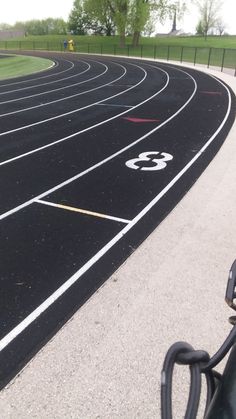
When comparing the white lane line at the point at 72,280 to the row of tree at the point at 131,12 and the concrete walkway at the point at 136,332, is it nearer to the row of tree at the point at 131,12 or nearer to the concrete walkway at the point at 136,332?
the concrete walkway at the point at 136,332

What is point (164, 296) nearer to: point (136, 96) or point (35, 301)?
point (35, 301)

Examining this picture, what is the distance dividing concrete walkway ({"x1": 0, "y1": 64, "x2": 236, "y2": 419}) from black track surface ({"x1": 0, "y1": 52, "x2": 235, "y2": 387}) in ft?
0.85

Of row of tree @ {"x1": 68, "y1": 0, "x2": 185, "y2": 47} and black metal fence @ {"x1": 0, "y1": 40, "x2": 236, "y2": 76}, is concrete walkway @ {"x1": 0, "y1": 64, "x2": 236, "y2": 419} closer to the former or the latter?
black metal fence @ {"x1": 0, "y1": 40, "x2": 236, "y2": 76}

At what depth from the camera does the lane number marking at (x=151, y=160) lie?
941 centimetres

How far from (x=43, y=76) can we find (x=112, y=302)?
27.2 metres

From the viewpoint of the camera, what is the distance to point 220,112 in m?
16.3

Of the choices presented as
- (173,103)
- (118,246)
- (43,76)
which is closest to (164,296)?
(118,246)

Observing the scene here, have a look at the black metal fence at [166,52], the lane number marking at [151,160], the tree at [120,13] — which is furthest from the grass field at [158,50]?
the lane number marking at [151,160]

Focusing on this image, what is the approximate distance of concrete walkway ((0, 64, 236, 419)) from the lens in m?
3.36

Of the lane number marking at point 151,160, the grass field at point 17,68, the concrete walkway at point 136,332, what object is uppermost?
the grass field at point 17,68

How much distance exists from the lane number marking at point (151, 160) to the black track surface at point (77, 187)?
3 cm

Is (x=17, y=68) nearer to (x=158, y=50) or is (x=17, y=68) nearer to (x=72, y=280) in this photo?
(x=158, y=50)

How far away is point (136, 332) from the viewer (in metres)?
4.18

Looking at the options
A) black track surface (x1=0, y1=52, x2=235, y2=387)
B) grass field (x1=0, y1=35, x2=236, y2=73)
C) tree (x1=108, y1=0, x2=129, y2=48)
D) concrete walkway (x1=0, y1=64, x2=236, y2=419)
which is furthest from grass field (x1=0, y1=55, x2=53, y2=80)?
concrete walkway (x1=0, y1=64, x2=236, y2=419)
